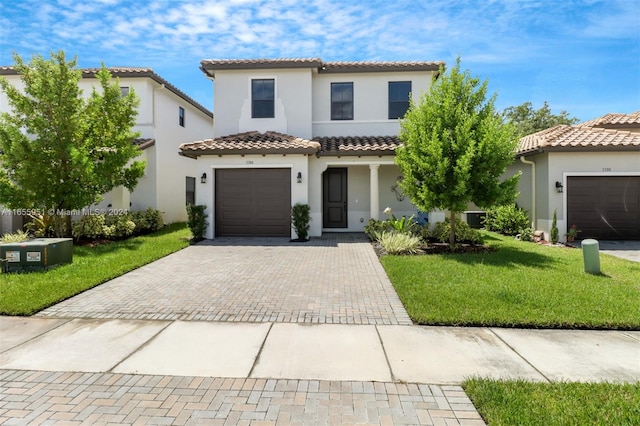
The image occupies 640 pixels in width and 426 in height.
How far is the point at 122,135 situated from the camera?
40.1 ft

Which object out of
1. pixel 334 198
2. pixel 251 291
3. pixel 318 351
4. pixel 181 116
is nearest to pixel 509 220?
pixel 334 198

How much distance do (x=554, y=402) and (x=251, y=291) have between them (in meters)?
5.02

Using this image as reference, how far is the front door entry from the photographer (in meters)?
15.3

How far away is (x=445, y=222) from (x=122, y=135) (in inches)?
486

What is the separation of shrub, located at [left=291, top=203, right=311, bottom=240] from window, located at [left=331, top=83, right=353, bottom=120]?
5013 mm

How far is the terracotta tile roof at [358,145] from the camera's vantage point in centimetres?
1329

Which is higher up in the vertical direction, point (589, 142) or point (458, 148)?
point (589, 142)

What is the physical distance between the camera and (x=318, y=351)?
4.17m

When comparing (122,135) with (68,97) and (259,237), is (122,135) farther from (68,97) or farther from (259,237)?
(259,237)

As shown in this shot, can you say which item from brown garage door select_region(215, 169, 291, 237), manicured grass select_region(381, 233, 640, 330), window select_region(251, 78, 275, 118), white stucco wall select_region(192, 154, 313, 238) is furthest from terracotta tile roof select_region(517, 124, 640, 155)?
window select_region(251, 78, 275, 118)

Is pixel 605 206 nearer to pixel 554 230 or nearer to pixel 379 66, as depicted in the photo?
pixel 554 230

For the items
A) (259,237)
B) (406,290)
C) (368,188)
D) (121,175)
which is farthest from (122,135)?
(406,290)

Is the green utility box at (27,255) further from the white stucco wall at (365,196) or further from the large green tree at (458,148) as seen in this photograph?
the white stucco wall at (365,196)

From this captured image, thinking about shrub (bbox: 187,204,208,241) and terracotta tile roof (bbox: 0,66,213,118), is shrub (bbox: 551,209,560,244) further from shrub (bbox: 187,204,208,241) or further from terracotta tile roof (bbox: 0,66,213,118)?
terracotta tile roof (bbox: 0,66,213,118)
